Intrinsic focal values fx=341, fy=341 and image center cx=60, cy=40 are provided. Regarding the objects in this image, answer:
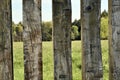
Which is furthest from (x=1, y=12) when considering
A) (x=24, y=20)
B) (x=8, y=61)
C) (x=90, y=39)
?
(x=90, y=39)

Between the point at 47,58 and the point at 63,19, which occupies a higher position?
the point at 63,19

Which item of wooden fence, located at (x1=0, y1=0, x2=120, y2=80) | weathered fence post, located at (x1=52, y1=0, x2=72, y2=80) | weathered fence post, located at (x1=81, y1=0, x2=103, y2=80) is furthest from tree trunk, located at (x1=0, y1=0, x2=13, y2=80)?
weathered fence post, located at (x1=81, y1=0, x2=103, y2=80)

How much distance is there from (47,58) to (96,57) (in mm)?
6868

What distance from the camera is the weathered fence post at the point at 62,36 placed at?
450 cm

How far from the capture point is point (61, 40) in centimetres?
452

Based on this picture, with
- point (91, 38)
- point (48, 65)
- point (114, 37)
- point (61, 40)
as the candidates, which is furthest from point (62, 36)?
point (48, 65)

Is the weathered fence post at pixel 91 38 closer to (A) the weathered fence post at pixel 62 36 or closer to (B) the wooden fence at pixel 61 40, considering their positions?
(B) the wooden fence at pixel 61 40

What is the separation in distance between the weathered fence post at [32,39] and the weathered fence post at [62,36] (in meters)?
0.22

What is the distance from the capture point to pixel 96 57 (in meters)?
4.59

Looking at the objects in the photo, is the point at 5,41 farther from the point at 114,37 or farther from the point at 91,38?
the point at 114,37

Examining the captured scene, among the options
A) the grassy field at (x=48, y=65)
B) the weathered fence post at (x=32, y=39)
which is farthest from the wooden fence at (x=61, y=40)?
the grassy field at (x=48, y=65)

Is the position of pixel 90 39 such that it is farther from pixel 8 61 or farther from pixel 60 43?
pixel 8 61

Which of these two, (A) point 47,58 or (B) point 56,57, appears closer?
(B) point 56,57

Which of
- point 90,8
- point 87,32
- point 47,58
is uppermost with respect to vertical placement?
point 90,8
